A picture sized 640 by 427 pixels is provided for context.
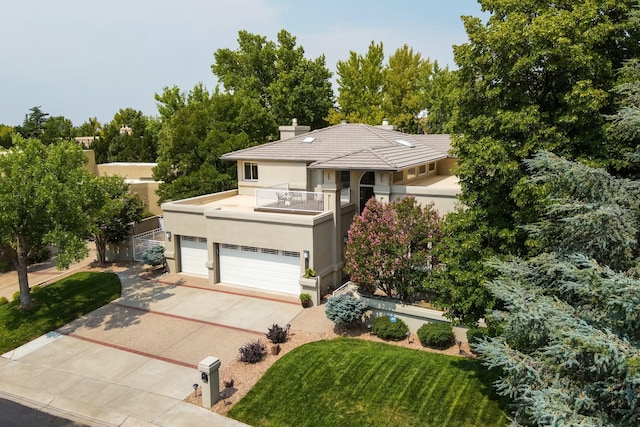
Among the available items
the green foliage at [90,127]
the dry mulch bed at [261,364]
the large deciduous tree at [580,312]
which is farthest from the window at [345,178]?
the green foliage at [90,127]

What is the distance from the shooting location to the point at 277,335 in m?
15.5

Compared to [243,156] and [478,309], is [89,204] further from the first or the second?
[478,309]

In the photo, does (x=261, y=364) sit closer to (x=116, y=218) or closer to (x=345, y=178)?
(x=345, y=178)

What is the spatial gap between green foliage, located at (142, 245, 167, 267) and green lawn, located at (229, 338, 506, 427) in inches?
448

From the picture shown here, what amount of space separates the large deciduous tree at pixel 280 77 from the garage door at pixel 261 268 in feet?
88.9

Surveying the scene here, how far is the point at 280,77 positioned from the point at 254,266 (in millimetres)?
30415

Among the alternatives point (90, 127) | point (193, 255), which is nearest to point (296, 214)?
point (193, 255)

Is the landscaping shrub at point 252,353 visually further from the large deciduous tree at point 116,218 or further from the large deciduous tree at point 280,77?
the large deciduous tree at point 280,77

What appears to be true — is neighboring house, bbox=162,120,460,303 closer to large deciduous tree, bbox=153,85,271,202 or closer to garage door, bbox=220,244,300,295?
garage door, bbox=220,244,300,295

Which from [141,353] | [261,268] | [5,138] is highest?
[5,138]

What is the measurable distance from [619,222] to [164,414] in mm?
11642

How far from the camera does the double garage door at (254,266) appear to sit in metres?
20.0

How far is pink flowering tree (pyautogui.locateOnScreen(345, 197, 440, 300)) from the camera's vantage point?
16.5 meters

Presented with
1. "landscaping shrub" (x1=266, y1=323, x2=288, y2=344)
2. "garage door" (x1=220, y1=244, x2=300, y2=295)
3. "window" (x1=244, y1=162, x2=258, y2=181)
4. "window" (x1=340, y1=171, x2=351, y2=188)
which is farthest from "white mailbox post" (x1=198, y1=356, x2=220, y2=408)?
"window" (x1=244, y1=162, x2=258, y2=181)
